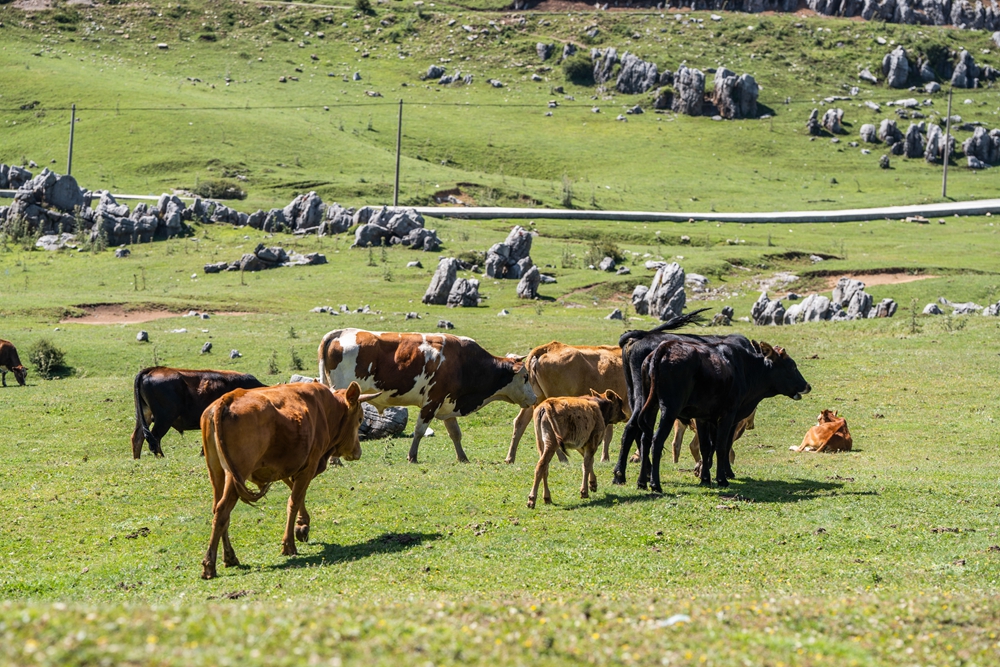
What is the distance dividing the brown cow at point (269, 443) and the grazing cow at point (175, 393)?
6.19 m

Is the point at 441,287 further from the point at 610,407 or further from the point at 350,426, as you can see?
the point at 350,426

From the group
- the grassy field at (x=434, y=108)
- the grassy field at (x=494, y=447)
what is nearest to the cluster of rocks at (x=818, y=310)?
the grassy field at (x=494, y=447)

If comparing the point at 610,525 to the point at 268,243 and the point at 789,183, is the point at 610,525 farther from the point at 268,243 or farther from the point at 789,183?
the point at 789,183

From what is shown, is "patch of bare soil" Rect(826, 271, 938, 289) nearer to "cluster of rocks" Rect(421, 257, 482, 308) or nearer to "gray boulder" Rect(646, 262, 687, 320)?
"gray boulder" Rect(646, 262, 687, 320)

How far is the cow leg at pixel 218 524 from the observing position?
13703 millimetres

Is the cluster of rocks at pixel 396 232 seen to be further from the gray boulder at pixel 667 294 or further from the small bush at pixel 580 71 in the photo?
→ the small bush at pixel 580 71

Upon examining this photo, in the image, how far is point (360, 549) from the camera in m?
15.1

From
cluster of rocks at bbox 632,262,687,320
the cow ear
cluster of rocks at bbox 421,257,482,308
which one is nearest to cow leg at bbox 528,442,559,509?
the cow ear

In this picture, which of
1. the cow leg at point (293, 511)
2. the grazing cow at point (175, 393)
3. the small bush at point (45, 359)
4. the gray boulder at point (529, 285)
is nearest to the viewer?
the cow leg at point (293, 511)

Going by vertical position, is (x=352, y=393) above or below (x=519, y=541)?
above

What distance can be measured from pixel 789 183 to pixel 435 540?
9101 cm

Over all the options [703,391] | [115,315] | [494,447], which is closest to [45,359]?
[115,315]

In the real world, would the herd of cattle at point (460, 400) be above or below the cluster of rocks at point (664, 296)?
above

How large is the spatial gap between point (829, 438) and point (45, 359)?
2507cm
